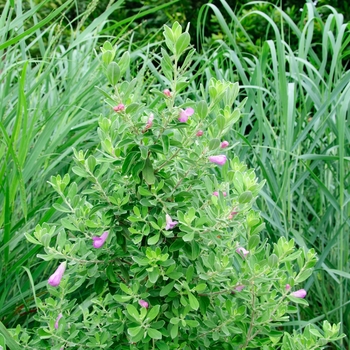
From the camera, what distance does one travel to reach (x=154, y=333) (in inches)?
46.9

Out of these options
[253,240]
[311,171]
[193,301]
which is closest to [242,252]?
[253,240]

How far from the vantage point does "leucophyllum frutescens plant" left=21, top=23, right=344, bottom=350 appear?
3.98 feet

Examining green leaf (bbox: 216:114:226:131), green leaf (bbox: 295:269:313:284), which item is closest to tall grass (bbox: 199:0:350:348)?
green leaf (bbox: 295:269:313:284)

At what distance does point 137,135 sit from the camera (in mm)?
1231

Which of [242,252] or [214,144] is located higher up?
[214,144]

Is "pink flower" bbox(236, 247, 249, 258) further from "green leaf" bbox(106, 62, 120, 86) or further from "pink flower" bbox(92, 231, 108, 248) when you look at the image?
"green leaf" bbox(106, 62, 120, 86)

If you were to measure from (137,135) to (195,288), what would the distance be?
1.14 ft

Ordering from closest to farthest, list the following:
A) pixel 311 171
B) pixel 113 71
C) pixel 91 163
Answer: pixel 113 71 → pixel 91 163 → pixel 311 171

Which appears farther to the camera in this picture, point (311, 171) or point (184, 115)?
point (311, 171)

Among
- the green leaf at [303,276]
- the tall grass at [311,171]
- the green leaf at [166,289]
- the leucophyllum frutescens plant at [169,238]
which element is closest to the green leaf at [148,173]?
the leucophyllum frutescens plant at [169,238]

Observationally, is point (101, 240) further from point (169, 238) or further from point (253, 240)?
point (253, 240)

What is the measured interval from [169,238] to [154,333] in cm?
23

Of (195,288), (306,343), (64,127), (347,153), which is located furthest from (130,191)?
(347,153)

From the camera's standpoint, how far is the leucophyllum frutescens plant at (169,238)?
1.21 metres
